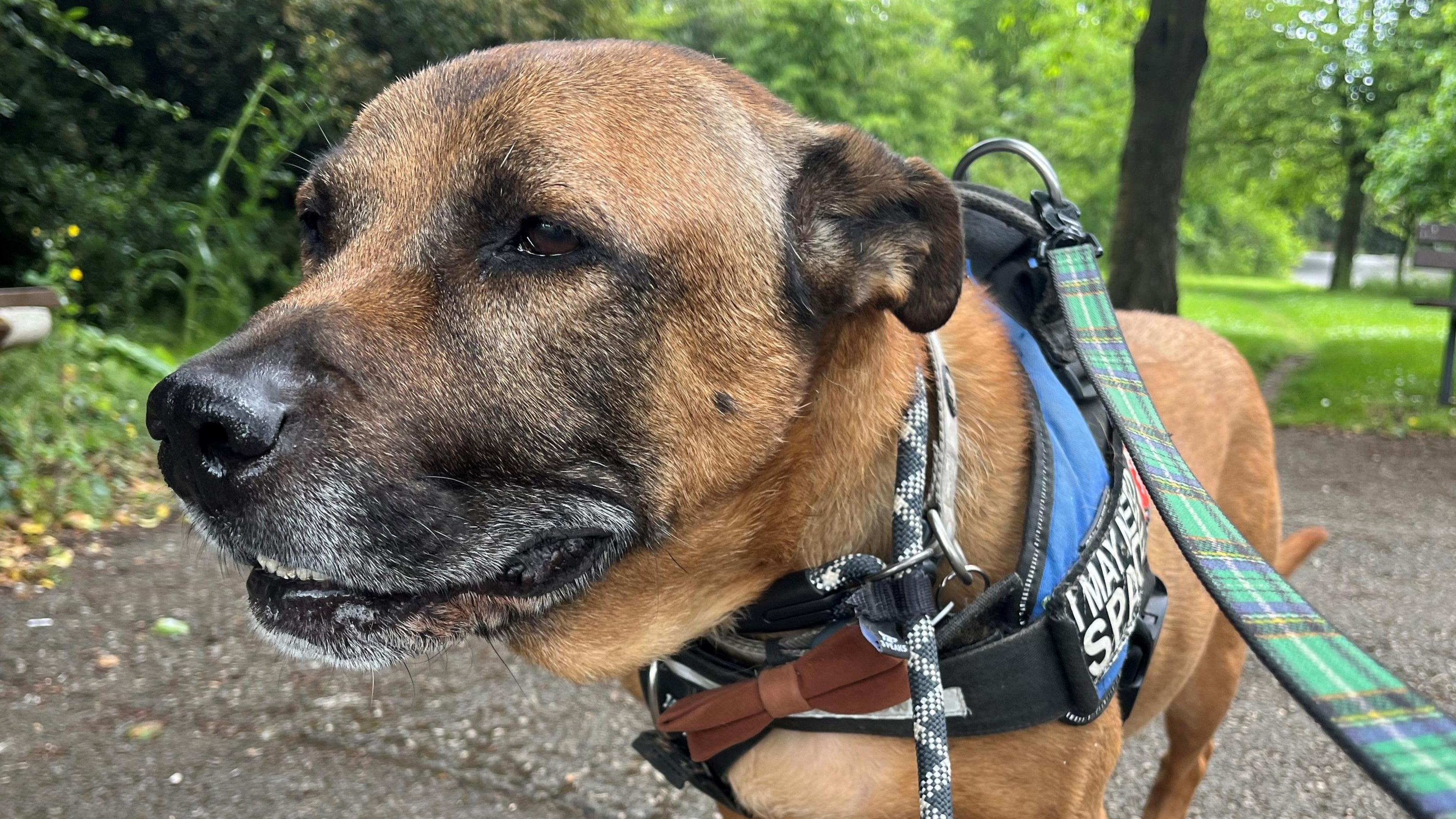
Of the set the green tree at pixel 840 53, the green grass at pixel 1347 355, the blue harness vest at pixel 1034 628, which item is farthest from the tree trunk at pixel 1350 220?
the blue harness vest at pixel 1034 628

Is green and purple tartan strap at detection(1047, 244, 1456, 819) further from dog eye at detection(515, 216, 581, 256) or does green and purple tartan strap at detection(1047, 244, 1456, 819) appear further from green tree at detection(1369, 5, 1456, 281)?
green tree at detection(1369, 5, 1456, 281)

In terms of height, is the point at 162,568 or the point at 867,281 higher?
the point at 867,281

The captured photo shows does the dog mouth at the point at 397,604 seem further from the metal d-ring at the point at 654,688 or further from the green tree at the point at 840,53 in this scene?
the green tree at the point at 840,53

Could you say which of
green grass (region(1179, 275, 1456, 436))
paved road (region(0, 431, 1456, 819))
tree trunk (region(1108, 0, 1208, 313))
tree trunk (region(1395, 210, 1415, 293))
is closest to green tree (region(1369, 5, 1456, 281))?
green grass (region(1179, 275, 1456, 436))

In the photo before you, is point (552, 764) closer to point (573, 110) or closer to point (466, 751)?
point (466, 751)

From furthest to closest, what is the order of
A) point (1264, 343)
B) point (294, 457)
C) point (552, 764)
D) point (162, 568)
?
1. point (1264, 343)
2. point (162, 568)
3. point (552, 764)
4. point (294, 457)

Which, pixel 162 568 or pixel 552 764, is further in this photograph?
pixel 162 568

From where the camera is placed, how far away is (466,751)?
10.7 ft

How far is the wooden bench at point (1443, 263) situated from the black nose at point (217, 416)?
9889 millimetres

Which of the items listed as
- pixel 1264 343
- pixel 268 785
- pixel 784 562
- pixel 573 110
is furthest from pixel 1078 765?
pixel 1264 343

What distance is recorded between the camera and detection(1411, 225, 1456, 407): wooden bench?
346 inches

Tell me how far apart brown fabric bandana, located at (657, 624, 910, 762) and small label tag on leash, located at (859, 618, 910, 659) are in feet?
0.18

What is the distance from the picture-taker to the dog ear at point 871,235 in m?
1.76

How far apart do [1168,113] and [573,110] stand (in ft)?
28.6
